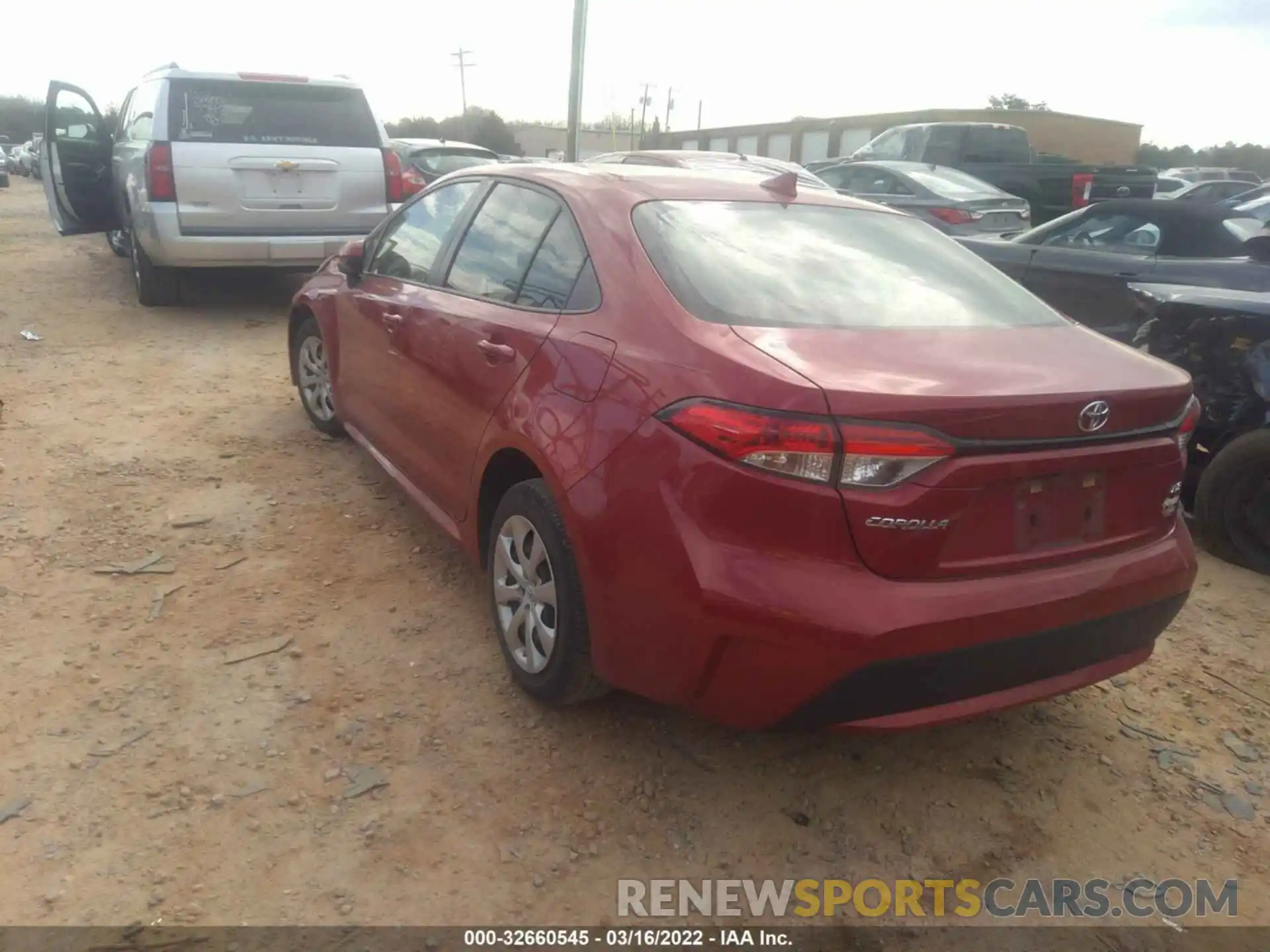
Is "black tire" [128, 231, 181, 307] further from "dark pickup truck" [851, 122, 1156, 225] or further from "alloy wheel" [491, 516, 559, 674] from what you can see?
"dark pickup truck" [851, 122, 1156, 225]

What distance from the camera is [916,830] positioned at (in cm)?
258

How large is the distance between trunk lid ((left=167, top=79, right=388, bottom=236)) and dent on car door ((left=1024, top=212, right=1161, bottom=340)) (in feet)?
17.4

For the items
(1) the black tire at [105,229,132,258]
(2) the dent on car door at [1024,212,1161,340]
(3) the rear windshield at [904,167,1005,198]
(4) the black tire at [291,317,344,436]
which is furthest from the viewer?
(3) the rear windshield at [904,167,1005,198]

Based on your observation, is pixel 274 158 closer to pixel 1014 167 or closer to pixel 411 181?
pixel 411 181

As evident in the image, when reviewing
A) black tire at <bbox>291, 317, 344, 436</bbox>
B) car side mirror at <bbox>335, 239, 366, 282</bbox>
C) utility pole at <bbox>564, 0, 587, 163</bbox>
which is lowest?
black tire at <bbox>291, 317, 344, 436</bbox>

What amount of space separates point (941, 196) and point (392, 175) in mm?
5424

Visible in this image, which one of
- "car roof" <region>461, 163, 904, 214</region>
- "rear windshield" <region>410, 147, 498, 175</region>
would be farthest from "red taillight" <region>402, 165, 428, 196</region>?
"car roof" <region>461, 163, 904, 214</region>

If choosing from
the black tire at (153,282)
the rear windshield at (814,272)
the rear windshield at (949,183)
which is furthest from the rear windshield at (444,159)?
the rear windshield at (814,272)

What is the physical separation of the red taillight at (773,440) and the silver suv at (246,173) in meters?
6.37

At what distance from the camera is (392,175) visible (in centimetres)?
803

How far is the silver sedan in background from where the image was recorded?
31.2 ft

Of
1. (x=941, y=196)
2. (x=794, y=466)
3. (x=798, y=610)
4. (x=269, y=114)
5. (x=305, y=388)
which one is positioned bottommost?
(x=305, y=388)

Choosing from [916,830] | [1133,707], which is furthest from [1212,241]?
[916,830]

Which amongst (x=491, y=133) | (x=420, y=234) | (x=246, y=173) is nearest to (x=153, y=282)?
(x=246, y=173)
